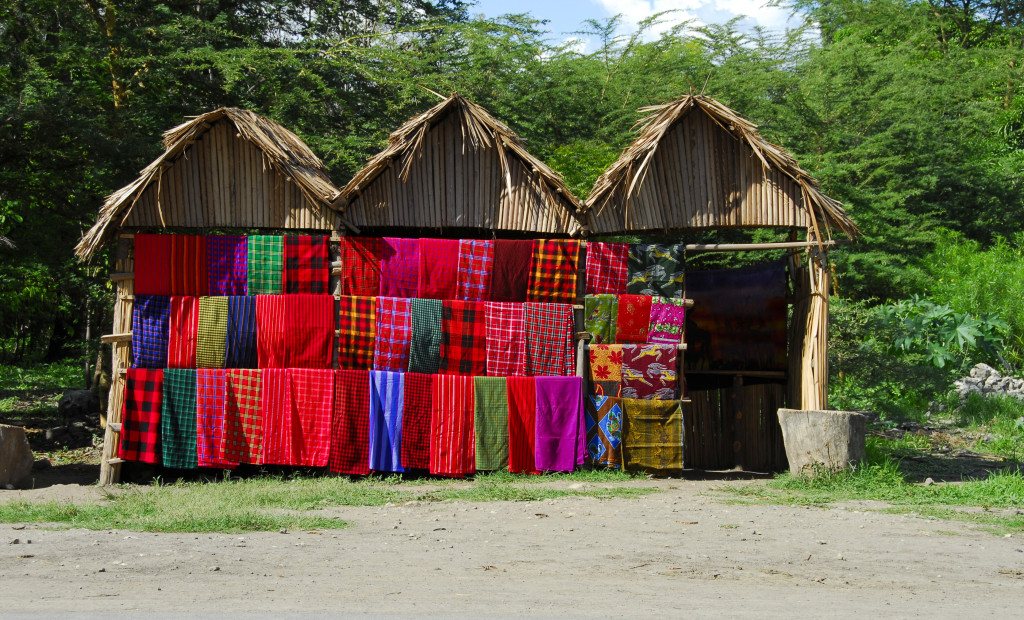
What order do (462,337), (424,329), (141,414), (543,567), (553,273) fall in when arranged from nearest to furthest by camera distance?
(543,567) → (141,414) → (424,329) → (462,337) → (553,273)

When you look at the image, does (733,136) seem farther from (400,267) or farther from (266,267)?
(266,267)

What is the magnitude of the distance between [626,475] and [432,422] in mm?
2110

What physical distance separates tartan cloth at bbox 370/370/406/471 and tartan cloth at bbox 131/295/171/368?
7.30 ft

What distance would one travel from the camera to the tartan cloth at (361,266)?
9422mm

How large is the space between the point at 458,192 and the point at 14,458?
5.27 metres

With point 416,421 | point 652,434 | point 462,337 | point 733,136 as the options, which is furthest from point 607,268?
point 416,421

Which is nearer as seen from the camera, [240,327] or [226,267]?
[240,327]

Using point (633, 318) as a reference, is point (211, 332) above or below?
below

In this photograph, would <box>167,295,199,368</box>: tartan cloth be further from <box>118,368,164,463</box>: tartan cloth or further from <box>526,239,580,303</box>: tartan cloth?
<box>526,239,580,303</box>: tartan cloth

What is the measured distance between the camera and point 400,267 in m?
9.45

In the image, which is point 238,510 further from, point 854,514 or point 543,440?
point 854,514

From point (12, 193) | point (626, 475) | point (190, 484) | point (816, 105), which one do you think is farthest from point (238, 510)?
point (816, 105)

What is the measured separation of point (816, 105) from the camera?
60.7 ft

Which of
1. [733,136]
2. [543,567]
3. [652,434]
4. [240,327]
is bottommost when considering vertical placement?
[543,567]
